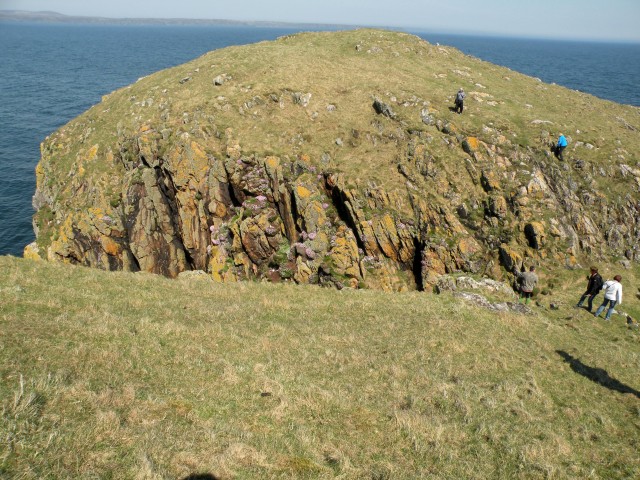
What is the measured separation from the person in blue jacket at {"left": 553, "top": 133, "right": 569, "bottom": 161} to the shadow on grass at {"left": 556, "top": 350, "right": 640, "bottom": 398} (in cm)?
2269

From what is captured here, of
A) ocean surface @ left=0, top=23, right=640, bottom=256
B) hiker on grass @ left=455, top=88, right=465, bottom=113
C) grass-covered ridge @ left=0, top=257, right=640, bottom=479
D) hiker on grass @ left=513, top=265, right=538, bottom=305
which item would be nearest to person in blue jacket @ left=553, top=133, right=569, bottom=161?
hiker on grass @ left=455, top=88, right=465, bottom=113

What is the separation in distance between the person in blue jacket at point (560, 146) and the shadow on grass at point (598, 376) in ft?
74.4

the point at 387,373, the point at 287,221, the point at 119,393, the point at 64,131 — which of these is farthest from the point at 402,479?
the point at 64,131

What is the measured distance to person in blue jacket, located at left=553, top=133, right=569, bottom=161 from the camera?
112ft

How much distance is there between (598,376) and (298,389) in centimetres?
1348

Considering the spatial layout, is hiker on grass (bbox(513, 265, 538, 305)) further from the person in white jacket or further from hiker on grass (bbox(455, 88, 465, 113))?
hiker on grass (bbox(455, 88, 465, 113))

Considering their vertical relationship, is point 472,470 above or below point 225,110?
below

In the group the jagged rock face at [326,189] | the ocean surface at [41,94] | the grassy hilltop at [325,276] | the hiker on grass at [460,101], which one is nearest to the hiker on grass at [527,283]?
the grassy hilltop at [325,276]

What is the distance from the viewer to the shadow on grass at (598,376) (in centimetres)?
1639

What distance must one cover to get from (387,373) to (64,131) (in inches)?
1967

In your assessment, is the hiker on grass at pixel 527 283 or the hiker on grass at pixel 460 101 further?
the hiker on grass at pixel 460 101

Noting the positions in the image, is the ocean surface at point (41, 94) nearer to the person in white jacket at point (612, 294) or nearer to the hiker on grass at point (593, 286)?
the hiker on grass at point (593, 286)

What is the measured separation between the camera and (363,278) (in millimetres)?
32375

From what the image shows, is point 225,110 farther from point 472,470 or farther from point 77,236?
point 472,470
